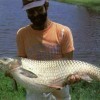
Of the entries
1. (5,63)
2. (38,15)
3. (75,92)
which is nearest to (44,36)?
(38,15)

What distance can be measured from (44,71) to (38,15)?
662 mm

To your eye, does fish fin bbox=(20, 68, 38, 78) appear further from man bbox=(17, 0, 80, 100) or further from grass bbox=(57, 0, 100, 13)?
grass bbox=(57, 0, 100, 13)

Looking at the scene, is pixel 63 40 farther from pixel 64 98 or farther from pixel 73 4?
pixel 73 4

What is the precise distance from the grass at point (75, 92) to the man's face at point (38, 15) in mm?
2992

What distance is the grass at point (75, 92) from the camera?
7656 millimetres

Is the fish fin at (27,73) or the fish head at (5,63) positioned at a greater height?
the fish head at (5,63)

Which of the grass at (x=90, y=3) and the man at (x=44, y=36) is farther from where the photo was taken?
the grass at (x=90, y=3)

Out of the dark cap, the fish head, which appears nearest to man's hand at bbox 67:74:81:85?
the fish head

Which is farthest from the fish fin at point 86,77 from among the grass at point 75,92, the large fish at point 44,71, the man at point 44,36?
the grass at point 75,92

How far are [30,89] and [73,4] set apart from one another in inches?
1288

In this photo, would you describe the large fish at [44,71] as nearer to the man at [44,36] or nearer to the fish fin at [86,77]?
the fish fin at [86,77]

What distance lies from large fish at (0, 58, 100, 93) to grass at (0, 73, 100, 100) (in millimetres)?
2806

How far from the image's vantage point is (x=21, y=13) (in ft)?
91.4

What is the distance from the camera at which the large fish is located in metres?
4.73
